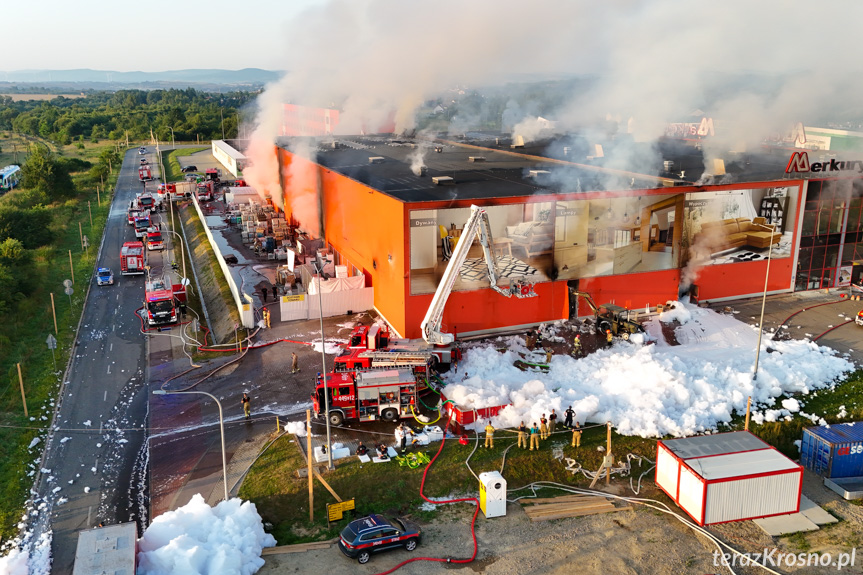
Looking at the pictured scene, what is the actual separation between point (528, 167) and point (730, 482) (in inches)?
1064

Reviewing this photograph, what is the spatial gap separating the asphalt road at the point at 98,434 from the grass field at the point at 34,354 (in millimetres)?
606

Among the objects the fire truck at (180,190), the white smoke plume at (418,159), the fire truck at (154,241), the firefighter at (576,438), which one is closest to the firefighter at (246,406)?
the firefighter at (576,438)

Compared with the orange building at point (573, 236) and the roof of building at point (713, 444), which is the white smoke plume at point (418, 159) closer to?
the orange building at point (573, 236)

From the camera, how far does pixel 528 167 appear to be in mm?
42469

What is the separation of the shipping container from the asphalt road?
16.1 m

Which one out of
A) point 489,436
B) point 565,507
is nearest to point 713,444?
point 565,507

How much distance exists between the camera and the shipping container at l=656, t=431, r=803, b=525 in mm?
18922

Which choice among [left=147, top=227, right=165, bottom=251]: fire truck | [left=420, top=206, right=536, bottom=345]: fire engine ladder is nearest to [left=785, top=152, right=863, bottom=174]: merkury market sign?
[left=420, top=206, right=536, bottom=345]: fire engine ladder

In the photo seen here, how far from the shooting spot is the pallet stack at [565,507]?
1950 centimetres

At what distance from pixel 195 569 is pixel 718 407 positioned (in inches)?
724

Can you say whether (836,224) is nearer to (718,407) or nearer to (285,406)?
(718,407)

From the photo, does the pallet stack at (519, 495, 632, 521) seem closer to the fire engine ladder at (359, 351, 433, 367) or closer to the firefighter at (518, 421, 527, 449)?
the firefighter at (518, 421, 527, 449)

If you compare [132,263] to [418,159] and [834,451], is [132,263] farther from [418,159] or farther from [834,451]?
[834,451]

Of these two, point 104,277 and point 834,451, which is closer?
point 834,451
